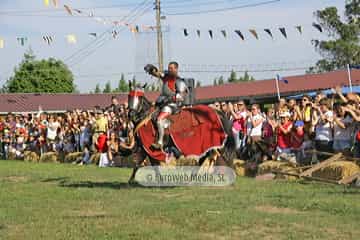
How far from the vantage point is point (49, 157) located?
23.0 m

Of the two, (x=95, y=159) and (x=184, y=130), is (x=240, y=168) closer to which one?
(x=184, y=130)

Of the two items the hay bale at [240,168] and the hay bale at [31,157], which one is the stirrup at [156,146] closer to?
the hay bale at [240,168]

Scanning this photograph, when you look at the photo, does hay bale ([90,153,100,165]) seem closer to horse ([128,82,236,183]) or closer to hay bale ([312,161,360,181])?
horse ([128,82,236,183])

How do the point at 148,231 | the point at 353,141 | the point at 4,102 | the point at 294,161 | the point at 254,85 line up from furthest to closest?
the point at 4,102 < the point at 254,85 < the point at 294,161 < the point at 353,141 < the point at 148,231

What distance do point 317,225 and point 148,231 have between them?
1850mm

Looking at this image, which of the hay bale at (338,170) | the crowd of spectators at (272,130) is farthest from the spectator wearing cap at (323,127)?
the hay bale at (338,170)

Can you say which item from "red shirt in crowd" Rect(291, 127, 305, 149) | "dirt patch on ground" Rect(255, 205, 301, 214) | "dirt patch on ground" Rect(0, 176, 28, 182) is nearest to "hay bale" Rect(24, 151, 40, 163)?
"dirt patch on ground" Rect(0, 176, 28, 182)

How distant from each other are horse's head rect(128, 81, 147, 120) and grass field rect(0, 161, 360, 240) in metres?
1.33

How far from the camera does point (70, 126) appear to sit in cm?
2302

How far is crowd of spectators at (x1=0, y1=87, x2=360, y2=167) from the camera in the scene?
43.9 ft

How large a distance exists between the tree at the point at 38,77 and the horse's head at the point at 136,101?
6125 centimetres

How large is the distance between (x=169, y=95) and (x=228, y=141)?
4.97 ft

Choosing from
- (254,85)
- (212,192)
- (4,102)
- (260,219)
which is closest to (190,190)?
(212,192)

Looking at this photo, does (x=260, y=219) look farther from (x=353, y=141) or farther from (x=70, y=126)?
(x=70, y=126)
